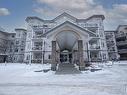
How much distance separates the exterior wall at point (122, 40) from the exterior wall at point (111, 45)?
241 cm

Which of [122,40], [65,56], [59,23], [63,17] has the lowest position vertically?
[65,56]

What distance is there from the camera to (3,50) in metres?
54.5

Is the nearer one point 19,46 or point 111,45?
point 111,45

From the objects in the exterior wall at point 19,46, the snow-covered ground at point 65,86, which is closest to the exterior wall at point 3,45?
the exterior wall at point 19,46

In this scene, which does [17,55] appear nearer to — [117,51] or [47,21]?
[47,21]

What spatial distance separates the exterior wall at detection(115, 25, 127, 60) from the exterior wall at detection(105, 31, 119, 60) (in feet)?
7.89

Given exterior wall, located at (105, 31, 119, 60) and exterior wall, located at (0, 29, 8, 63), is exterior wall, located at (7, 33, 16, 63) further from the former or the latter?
exterior wall, located at (105, 31, 119, 60)

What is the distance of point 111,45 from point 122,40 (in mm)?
6132

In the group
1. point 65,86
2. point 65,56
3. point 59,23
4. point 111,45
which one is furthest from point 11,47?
point 65,86

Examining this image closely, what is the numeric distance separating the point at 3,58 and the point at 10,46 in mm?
6109

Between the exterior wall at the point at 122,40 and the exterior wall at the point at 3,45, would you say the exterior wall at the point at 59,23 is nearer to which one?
the exterior wall at the point at 122,40

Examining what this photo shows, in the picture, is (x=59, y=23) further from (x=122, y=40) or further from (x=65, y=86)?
(x=65, y=86)

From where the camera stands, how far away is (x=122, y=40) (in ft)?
177

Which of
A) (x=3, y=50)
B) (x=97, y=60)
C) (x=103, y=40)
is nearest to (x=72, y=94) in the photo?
(x=97, y=60)
